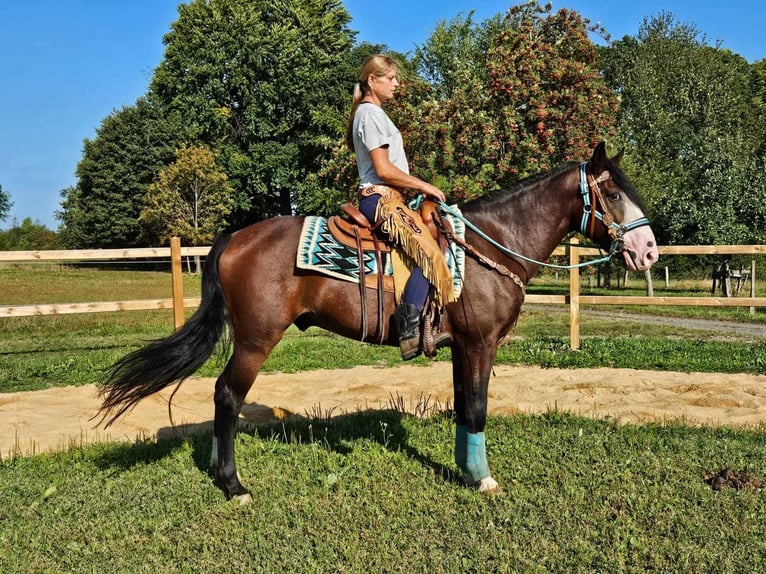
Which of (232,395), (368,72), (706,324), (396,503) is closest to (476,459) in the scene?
(396,503)

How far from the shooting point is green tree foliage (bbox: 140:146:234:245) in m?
32.1

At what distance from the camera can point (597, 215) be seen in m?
4.47

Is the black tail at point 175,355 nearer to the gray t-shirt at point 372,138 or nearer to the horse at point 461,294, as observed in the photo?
the horse at point 461,294

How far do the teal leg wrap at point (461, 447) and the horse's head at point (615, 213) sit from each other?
175 cm

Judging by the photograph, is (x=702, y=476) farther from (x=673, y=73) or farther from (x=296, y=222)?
(x=673, y=73)

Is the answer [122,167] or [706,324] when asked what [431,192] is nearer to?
[706,324]

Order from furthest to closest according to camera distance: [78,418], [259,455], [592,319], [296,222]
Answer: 1. [592,319]
2. [78,418]
3. [259,455]
4. [296,222]

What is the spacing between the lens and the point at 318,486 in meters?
4.35

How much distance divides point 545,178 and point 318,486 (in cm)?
289

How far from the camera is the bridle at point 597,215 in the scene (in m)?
4.39

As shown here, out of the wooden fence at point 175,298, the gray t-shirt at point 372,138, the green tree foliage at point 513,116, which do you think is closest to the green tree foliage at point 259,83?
the green tree foliage at point 513,116

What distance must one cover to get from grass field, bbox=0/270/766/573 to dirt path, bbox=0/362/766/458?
2.11 ft

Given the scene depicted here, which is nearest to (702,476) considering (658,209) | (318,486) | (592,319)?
(318,486)

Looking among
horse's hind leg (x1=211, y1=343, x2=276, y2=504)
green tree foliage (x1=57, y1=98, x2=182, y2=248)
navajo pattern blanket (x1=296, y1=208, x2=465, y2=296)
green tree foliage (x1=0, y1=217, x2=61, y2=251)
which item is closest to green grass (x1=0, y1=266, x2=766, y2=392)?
horse's hind leg (x1=211, y1=343, x2=276, y2=504)
